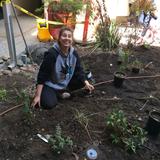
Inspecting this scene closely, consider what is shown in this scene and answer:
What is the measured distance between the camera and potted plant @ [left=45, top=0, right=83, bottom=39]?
532 cm

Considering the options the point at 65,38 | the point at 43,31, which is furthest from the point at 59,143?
the point at 43,31

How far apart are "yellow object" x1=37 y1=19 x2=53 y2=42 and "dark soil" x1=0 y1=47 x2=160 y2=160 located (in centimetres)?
173

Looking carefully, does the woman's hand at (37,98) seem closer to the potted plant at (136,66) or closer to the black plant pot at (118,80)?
the black plant pot at (118,80)

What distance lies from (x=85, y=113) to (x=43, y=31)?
3.06 metres

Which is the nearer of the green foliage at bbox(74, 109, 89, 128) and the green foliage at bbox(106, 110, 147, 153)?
the green foliage at bbox(106, 110, 147, 153)

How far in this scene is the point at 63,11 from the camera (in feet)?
17.8

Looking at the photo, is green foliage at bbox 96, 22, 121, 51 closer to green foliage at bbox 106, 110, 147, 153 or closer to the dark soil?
the dark soil

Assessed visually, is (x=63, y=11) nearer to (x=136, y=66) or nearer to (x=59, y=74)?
(x=136, y=66)

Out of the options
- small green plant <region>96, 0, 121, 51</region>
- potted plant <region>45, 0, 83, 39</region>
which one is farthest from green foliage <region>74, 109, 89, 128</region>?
potted plant <region>45, 0, 83, 39</region>

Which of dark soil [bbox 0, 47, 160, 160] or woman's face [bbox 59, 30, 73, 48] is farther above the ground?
woman's face [bbox 59, 30, 73, 48]

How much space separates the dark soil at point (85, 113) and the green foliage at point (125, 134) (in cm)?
6

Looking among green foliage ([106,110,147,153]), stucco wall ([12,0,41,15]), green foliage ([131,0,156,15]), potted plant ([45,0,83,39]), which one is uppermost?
green foliage ([131,0,156,15])

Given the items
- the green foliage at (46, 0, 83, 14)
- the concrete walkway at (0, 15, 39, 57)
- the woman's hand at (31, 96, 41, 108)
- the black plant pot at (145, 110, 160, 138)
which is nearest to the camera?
the black plant pot at (145, 110, 160, 138)

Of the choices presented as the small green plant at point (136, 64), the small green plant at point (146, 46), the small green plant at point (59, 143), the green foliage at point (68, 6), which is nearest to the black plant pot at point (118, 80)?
the small green plant at point (136, 64)
